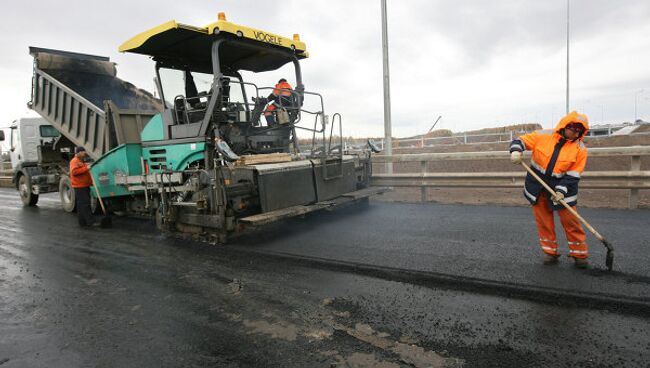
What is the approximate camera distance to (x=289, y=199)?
225 inches

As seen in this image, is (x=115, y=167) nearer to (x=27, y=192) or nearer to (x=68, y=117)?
(x=68, y=117)

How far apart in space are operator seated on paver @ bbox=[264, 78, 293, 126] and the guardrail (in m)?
2.89

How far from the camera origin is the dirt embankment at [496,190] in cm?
883

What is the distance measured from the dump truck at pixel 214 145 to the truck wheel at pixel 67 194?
1.44 m

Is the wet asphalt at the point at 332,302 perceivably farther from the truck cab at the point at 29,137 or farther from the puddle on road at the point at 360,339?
the truck cab at the point at 29,137

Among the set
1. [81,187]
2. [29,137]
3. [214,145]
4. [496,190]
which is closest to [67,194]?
[81,187]

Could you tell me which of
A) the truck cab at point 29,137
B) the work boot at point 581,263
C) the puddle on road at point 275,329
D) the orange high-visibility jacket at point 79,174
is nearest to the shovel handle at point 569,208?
the work boot at point 581,263

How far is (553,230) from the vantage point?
157 inches

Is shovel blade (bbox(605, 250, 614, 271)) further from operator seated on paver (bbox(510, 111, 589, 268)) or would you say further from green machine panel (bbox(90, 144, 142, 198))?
green machine panel (bbox(90, 144, 142, 198))

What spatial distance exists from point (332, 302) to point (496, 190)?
9.15 m

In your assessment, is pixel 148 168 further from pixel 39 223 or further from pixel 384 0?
pixel 384 0

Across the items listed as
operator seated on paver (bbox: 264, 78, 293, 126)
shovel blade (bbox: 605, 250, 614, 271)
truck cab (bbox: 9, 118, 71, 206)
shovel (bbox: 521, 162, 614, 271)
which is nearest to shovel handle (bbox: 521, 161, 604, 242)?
shovel (bbox: 521, 162, 614, 271)

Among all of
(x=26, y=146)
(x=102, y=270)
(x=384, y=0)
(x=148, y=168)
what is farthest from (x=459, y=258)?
(x=26, y=146)

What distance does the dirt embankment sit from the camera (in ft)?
29.0
